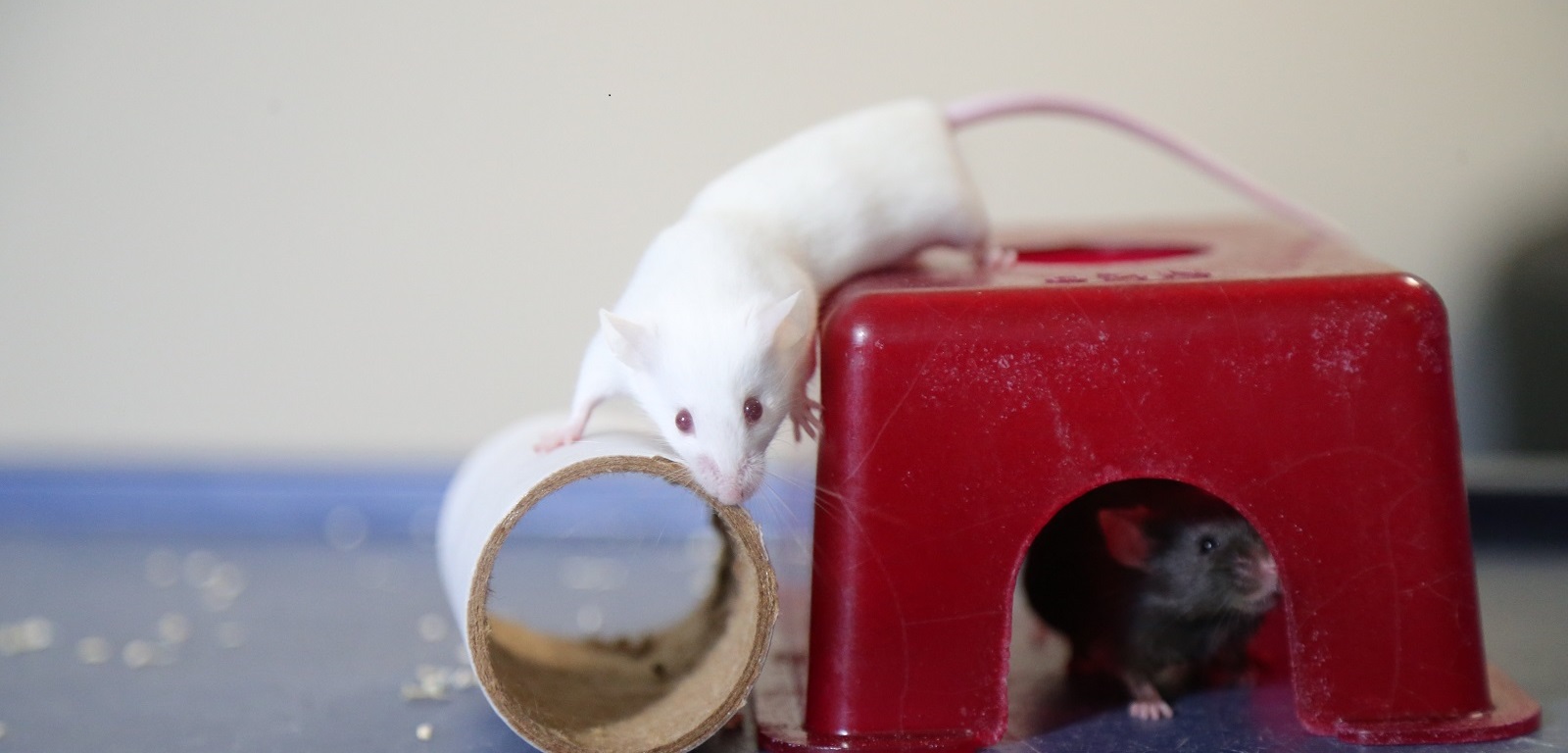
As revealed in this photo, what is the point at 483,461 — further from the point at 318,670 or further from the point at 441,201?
the point at 441,201

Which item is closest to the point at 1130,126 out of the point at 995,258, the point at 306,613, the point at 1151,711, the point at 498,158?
the point at 995,258

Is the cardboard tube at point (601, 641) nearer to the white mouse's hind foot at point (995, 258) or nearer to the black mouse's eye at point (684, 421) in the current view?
the black mouse's eye at point (684, 421)

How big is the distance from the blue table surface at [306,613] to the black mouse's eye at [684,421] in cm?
26

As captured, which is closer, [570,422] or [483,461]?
[570,422]

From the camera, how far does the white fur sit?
59.1 inches

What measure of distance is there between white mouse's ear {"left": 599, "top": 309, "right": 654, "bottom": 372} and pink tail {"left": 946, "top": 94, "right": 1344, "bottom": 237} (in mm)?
876

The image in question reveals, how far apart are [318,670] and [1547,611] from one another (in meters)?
1.93

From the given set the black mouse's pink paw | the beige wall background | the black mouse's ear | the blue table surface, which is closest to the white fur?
the blue table surface

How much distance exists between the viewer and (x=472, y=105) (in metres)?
3.05

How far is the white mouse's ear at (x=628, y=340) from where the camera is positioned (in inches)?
58.2

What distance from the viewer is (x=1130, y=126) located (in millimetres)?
2326

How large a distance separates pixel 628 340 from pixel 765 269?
9.5 inches

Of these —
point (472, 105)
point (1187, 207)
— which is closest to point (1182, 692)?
point (1187, 207)

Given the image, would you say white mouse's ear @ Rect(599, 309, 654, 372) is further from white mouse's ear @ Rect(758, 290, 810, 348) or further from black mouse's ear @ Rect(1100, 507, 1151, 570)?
black mouse's ear @ Rect(1100, 507, 1151, 570)
